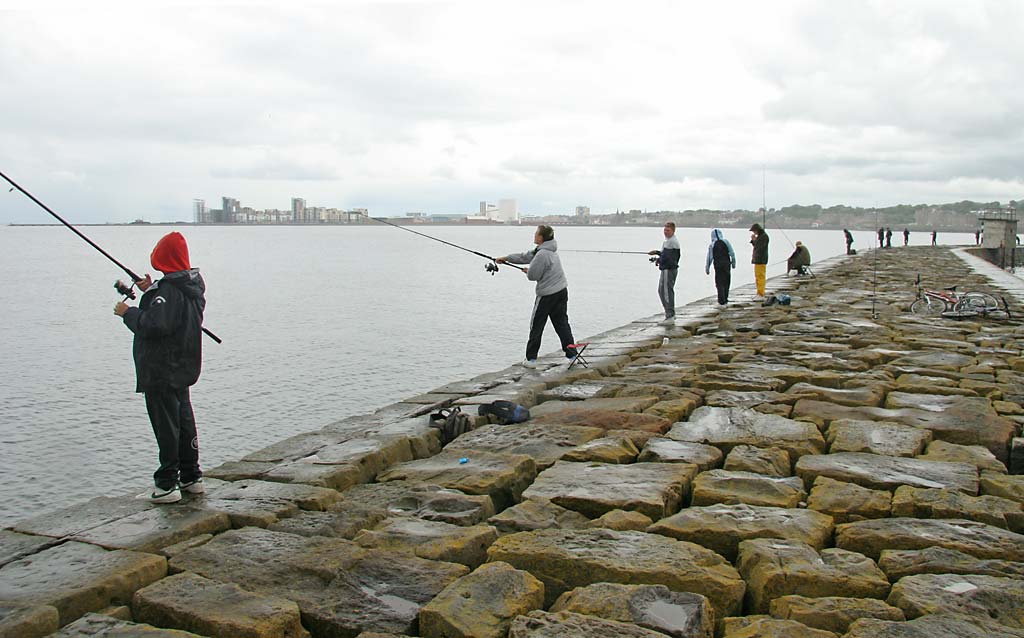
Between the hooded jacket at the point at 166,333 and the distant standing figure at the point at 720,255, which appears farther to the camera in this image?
the distant standing figure at the point at 720,255

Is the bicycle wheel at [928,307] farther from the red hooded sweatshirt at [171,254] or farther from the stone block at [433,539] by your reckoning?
the red hooded sweatshirt at [171,254]

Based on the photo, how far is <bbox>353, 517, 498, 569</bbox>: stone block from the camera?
3.70 meters

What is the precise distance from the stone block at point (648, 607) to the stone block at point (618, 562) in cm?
10

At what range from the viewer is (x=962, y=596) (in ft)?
10.2

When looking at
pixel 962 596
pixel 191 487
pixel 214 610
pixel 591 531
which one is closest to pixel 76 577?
pixel 214 610

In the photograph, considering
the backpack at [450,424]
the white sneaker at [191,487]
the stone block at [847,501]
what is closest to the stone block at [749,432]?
the stone block at [847,501]

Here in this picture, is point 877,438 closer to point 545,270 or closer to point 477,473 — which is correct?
point 477,473

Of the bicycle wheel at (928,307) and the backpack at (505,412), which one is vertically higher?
the bicycle wheel at (928,307)

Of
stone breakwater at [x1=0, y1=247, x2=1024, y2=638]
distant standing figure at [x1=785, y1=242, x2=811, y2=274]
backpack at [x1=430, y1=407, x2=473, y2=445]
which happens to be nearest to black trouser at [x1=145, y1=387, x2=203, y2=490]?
stone breakwater at [x1=0, y1=247, x2=1024, y2=638]

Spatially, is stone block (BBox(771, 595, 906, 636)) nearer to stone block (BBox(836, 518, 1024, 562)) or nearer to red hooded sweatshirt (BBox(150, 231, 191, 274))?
stone block (BBox(836, 518, 1024, 562))

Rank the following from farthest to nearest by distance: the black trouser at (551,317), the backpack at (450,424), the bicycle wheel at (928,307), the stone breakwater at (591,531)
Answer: the bicycle wheel at (928,307) < the black trouser at (551,317) < the backpack at (450,424) < the stone breakwater at (591,531)

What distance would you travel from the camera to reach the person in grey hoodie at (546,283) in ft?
28.8

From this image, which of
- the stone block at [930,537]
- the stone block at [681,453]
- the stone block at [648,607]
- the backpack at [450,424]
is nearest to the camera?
the stone block at [648,607]

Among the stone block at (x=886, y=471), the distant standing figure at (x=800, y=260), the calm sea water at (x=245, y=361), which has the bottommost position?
the calm sea water at (x=245, y=361)
